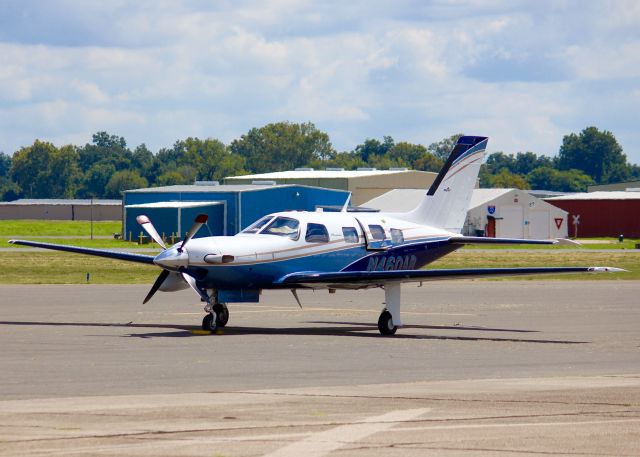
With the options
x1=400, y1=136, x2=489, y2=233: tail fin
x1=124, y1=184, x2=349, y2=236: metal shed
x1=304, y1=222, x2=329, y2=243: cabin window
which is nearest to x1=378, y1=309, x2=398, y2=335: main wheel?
x1=304, y1=222, x2=329, y2=243: cabin window

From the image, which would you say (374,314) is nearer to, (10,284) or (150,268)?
(10,284)

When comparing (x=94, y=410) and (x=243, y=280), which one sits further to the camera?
(x=243, y=280)

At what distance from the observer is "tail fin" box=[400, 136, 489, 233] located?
1173 inches

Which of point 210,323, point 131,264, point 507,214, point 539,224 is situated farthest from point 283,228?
point 539,224

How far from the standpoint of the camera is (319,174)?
122250 mm

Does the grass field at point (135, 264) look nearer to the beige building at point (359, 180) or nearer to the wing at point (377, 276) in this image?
the wing at point (377, 276)

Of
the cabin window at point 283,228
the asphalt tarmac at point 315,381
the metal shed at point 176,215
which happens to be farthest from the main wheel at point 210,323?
the metal shed at point 176,215

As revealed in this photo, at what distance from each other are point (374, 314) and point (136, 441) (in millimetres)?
19035

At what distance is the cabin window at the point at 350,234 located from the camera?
26577 mm

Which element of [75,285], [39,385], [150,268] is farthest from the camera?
[150,268]

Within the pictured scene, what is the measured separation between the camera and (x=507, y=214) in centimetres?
10225

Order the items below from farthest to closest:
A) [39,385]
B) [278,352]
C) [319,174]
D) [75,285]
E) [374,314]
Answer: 1. [319,174]
2. [75,285]
3. [374,314]
4. [278,352]
5. [39,385]

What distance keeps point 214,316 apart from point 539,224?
266 feet

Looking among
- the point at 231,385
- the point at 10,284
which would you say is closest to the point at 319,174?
the point at 10,284
